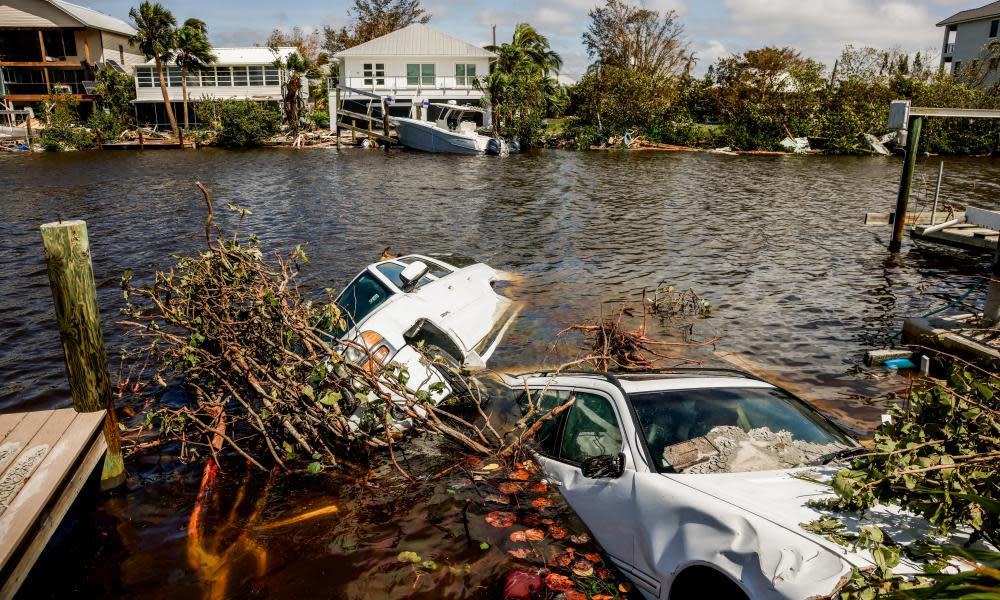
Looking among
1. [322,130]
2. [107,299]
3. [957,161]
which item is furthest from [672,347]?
[322,130]

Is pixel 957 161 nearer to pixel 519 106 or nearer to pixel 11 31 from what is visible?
pixel 519 106

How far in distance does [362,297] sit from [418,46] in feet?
171

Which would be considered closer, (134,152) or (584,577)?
(584,577)

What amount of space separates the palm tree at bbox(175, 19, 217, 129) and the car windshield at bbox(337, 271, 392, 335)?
49.5 metres

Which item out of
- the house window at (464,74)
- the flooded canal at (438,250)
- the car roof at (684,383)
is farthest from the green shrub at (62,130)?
the car roof at (684,383)

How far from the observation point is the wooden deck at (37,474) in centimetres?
487

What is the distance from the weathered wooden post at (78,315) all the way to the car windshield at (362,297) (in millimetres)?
3124

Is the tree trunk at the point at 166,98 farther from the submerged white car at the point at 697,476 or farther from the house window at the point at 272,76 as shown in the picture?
the submerged white car at the point at 697,476

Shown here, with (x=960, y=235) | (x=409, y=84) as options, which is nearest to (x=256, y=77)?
(x=409, y=84)

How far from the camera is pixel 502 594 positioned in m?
5.29

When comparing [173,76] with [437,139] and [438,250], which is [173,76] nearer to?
[437,139]

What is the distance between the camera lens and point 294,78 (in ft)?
181

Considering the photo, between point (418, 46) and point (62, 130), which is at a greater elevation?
point (418, 46)

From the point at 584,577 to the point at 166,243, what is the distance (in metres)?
19.3
